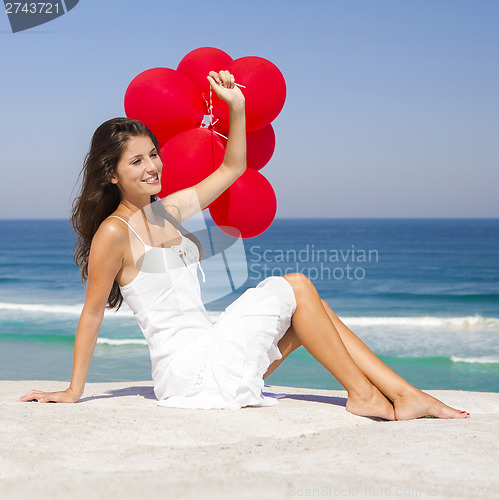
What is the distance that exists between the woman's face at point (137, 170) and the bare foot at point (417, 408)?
6.16 ft

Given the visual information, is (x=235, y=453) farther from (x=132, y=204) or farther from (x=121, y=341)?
(x=121, y=341)

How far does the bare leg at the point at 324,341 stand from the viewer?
3.23 m

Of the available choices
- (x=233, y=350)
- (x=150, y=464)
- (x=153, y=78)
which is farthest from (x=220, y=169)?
(x=150, y=464)

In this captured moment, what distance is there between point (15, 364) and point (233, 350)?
6.61m

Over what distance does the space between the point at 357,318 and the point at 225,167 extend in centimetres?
1162

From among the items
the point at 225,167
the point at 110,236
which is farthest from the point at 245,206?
the point at 110,236

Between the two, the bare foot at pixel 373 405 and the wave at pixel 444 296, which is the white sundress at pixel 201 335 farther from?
the wave at pixel 444 296

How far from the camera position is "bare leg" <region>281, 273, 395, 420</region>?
10.6ft

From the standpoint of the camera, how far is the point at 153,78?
13.1 ft

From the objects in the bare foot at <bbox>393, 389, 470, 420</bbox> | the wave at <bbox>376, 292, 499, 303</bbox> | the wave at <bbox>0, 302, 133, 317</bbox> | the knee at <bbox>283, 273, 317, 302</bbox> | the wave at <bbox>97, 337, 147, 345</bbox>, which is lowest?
the wave at <bbox>376, 292, 499, 303</bbox>

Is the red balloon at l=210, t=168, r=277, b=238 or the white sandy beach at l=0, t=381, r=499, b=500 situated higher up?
the red balloon at l=210, t=168, r=277, b=238

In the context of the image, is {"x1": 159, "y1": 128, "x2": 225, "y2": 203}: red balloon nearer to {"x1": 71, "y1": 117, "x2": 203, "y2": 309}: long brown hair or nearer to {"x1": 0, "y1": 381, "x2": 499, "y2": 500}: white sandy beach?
{"x1": 71, "y1": 117, "x2": 203, "y2": 309}: long brown hair

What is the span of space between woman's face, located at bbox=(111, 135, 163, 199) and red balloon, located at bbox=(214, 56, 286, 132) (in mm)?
822

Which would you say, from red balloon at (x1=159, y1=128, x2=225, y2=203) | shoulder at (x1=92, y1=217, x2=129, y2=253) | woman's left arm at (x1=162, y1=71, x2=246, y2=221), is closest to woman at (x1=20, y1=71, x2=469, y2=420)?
shoulder at (x1=92, y1=217, x2=129, y2=253)
